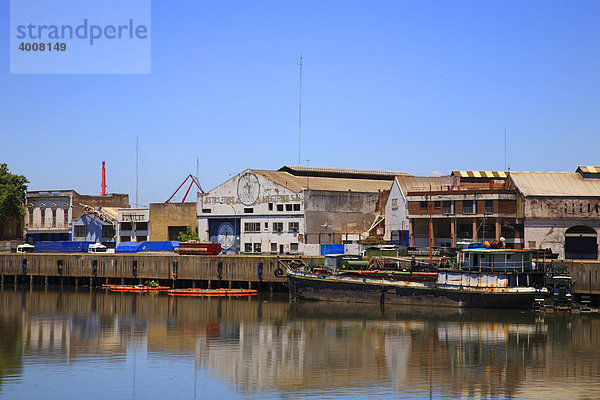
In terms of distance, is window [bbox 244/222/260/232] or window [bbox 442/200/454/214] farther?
window [bbox 244/222/260/232]

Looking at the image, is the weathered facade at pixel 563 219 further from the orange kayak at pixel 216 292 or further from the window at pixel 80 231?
the window at pixel 80 231

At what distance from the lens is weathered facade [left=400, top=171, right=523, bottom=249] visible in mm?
86375

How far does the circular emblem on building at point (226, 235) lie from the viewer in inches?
4200

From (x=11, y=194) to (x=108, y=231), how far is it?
1766cm

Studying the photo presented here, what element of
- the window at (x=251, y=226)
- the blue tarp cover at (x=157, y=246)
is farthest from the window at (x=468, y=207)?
the blue tarp cover at (x=157, y=246)

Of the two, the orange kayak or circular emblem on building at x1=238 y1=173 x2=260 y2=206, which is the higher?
circular emblem on building at x1=238 y1=173 x2=260 y2=206

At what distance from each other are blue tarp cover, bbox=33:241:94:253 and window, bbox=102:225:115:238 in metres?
10.5

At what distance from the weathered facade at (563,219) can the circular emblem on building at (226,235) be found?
38084 millimetres

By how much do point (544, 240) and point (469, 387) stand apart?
52.0 m

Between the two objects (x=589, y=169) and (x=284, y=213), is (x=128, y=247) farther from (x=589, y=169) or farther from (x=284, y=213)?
(x=589, y=169)

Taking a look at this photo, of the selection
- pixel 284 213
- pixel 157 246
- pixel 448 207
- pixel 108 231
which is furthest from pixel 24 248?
pixel 448 207

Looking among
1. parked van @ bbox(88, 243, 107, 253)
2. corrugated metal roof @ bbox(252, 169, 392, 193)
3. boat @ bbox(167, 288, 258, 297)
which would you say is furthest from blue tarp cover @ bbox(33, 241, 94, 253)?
boat @ bbox(167, 288, 258, 297)

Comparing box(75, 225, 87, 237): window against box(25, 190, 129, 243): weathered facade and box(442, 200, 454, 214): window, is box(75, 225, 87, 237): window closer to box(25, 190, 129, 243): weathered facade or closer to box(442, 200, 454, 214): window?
box(25, 190, 129, 243): weathered facade

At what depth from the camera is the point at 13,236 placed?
136625 millimetres
